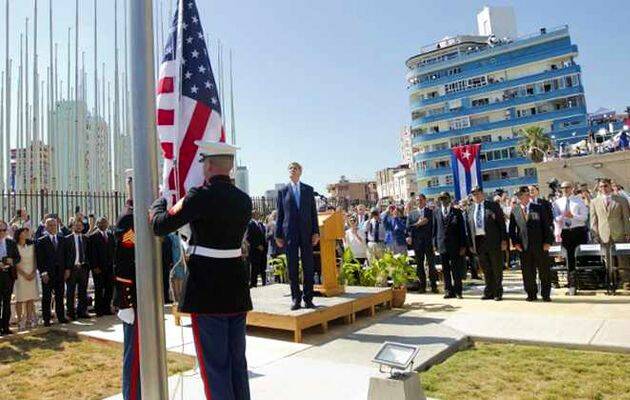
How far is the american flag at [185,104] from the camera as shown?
334 centimetres

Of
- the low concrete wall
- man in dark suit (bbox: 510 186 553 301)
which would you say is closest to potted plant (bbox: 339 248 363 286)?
man in dark suit (bbox: 510 186 553 301)

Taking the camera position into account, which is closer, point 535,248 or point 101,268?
point 535,248

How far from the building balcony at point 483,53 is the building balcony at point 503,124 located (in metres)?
8.93

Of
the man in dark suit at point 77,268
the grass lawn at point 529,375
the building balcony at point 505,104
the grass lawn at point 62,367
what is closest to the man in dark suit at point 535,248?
the grass lawn at point 529,375

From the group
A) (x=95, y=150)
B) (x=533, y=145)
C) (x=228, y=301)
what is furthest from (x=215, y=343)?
(x=533, y=145)

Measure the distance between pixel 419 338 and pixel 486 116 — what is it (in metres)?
66.6

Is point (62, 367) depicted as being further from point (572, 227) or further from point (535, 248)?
point (572, 227)

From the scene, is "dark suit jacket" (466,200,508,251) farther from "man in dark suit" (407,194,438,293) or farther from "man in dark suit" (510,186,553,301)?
"man in dark suit" (407,194,438,293)

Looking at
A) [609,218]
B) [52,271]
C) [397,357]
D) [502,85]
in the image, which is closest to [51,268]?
[52,271]

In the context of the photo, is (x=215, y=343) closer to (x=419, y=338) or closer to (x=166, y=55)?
(x=166, y=55)

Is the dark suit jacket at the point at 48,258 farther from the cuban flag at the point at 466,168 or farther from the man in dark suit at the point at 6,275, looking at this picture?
the cuban flag at the point at 466,168

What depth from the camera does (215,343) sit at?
3180mm

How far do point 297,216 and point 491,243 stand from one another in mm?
4296

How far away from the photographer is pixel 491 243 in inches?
361
